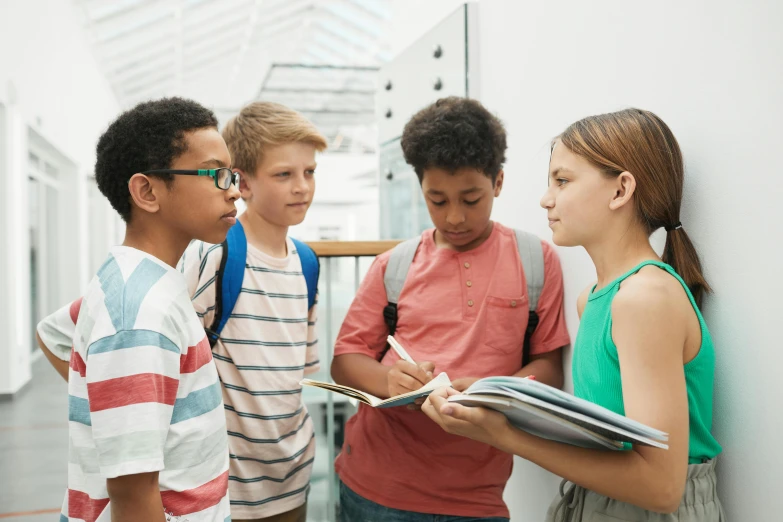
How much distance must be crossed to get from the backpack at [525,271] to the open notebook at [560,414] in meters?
0.67

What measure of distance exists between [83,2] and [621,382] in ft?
35.3

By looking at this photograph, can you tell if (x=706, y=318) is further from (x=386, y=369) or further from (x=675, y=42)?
(x=386, y=369)

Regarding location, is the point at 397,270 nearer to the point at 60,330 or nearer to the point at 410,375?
the point at 410,375

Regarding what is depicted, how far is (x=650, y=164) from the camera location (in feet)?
4.00

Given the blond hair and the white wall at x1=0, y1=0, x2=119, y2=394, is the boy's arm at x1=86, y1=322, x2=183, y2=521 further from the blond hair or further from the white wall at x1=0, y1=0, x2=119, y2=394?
the white wall at x1=0, y1=0, x2=119, y2=394

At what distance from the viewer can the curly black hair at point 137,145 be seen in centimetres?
129

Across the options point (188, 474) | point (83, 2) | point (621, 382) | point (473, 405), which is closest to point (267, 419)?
point (188, 474)

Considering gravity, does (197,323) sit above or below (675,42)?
below

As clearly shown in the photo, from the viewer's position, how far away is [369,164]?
63.3ft

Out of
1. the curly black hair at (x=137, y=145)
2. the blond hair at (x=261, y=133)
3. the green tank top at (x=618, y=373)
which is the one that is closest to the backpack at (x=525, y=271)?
the blond hair at (x=261, y=133)

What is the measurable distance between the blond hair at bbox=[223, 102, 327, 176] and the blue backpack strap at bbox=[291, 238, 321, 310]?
263 mm

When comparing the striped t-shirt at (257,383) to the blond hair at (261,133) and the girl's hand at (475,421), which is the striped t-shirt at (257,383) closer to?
the blond hair at (261,133)

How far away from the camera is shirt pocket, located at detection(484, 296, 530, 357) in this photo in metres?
1.72

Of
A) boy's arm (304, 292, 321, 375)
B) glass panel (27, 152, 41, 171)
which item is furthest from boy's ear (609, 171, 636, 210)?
glass panel (27, 152, 41, 171)
